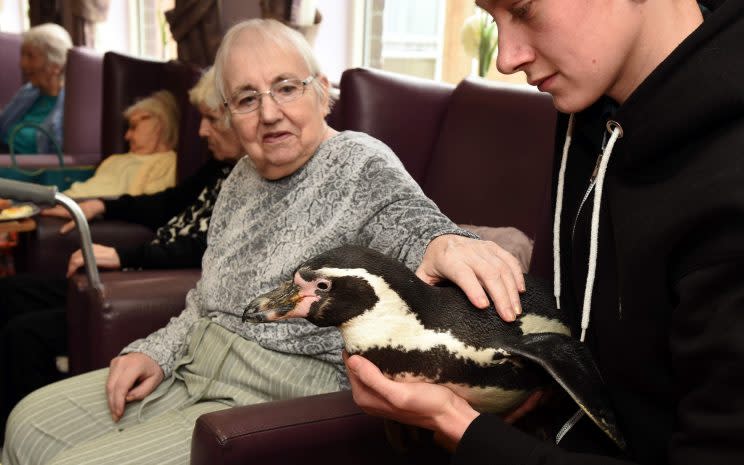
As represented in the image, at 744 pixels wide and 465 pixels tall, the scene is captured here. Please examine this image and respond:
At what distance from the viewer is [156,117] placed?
2.98 meters

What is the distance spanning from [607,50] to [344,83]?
132 centimetres

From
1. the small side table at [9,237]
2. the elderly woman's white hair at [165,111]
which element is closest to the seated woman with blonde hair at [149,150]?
the elderly woman's white hair at [165,111]

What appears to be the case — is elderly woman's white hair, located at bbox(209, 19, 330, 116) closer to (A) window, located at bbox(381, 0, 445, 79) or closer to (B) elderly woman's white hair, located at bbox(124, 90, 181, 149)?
(B) elderly woman's white hair, located at bbox(124, 90, 181, 149)

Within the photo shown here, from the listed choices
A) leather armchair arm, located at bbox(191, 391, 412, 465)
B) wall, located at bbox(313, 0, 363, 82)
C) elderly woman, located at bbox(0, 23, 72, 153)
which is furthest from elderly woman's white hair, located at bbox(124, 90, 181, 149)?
leather armchair arm, located at bbox(191, 391, 412, 465)

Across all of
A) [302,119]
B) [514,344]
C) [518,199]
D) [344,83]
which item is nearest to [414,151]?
[344,83]

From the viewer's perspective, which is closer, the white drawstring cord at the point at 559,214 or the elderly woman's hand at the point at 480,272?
the elderly woman's hand at the point at 480,272

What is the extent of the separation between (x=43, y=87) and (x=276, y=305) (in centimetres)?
402

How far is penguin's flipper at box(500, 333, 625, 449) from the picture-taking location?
789 millimetres

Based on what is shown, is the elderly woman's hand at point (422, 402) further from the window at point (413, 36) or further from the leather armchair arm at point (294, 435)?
the window at point (413, 36)

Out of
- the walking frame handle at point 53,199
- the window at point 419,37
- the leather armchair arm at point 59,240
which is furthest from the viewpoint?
the window at point 419,37

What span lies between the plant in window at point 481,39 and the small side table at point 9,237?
1.57 metres

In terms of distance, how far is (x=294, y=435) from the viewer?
1084 mm

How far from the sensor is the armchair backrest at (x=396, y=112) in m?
2.01

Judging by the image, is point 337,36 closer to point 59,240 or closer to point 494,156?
point 59,240
